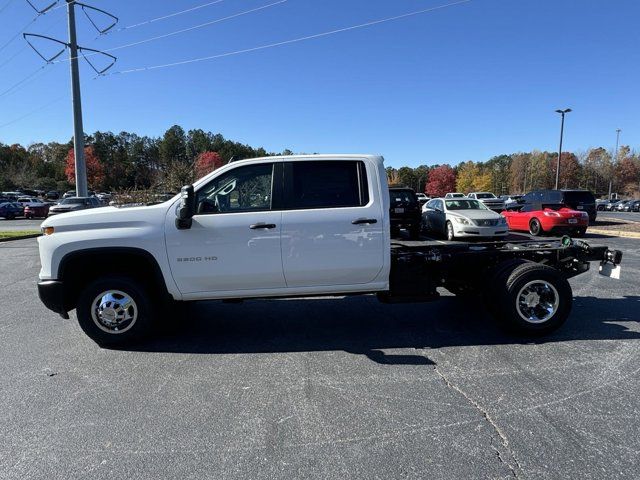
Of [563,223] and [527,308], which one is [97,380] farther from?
[563,223]

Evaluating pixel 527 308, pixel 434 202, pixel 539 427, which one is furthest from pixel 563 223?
pixel 539 427

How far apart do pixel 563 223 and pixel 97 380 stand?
16284 mm

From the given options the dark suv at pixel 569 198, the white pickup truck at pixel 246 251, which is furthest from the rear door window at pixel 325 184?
the dark suv at pixel 569 198

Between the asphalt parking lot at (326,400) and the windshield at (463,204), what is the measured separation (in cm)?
850

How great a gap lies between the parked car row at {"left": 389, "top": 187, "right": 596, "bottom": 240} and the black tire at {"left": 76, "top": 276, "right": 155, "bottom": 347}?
6.46 meters

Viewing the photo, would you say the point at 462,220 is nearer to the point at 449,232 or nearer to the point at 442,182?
the point at 449,232

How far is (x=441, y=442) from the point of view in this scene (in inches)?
122

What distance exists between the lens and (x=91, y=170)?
317ft

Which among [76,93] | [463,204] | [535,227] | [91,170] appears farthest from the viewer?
[91,170]

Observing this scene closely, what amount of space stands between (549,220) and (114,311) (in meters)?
15.8

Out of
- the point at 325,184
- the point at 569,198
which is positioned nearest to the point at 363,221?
the point at 325,184

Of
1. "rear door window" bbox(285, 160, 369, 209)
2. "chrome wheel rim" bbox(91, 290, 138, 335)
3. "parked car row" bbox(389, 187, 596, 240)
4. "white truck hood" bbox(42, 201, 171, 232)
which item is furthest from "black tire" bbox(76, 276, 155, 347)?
"parked car row" bbox(389, 187, 596, 240)

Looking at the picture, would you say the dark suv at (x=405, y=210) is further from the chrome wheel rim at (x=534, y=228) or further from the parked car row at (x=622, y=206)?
the parked car row at (x=622, y=206)

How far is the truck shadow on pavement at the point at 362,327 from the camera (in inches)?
198
